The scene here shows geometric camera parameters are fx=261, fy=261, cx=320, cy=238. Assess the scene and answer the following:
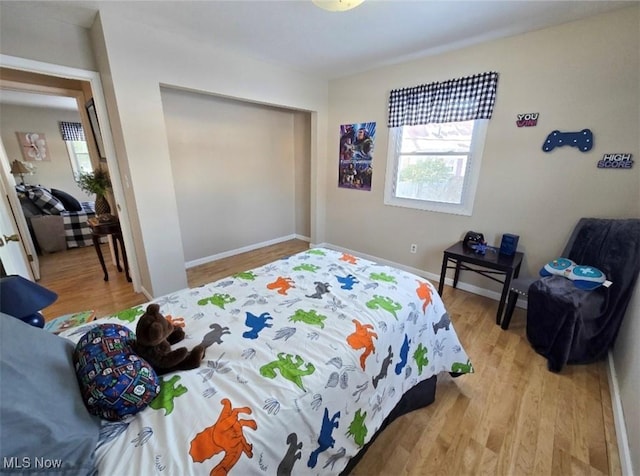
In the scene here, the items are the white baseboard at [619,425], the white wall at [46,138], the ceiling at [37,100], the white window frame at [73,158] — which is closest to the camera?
the white baseboard at [619,425]

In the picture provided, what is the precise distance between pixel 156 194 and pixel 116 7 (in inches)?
53.7

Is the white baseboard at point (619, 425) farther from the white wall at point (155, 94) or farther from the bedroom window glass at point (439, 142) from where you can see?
the white wall at point (155, 94)

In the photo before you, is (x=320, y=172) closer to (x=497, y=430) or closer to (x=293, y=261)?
(x=293, y=261)

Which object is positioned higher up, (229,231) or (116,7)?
→ (116,7)

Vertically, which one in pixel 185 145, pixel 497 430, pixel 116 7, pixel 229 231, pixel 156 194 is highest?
pixel 116 7

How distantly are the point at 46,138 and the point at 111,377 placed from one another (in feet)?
24.0

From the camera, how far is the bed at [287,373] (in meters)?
0.75

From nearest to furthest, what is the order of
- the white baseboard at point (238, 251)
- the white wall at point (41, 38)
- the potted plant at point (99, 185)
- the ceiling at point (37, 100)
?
the white wall at point (41, 38) < the potted plant at point (99, 185) < the white baseboard at point (238, 251) < the ceiling at point (37, 100)

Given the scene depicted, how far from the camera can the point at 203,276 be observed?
326 cm

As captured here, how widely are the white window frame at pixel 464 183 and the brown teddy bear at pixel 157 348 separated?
2767 millimetres

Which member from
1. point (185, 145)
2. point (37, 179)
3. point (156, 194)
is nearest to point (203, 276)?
point (156, 194)

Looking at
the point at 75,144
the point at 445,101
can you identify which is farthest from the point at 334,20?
the point at 75,144

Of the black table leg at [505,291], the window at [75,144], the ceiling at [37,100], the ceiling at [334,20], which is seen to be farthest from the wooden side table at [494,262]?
the window at [75,144]

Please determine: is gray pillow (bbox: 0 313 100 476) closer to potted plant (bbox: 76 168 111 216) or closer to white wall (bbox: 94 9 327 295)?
white wall (bbox: 94 9 327 295)
